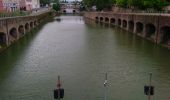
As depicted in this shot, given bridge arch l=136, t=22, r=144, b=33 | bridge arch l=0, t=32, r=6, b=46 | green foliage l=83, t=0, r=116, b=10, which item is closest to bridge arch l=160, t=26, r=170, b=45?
bridge arch l=136, t=22, r=144, b=33

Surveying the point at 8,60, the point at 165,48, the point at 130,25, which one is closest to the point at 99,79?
the point at 8,60

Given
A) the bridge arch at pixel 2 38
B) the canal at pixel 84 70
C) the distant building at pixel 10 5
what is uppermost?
the distant building at pixel 10 5

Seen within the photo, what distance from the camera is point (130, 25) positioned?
283 ft

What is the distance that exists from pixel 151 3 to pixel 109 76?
151 feet

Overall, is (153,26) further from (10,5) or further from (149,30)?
(10,5)

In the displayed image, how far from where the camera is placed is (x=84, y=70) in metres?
35.8

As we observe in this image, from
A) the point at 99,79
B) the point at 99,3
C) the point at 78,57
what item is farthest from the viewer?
the point at 99,3

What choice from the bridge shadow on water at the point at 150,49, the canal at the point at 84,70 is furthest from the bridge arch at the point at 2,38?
the bridge shadow on water at the point at 150,49

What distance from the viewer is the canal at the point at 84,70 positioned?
1089 inches

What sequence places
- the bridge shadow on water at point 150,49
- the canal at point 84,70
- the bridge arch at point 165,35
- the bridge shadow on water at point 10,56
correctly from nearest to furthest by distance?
the canal at point 84,70
the bridge shadow on water at point 10,56
the bridge shadow on water at point 150,49
the bridge arch at point 165,35

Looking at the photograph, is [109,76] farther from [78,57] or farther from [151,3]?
[151,3]

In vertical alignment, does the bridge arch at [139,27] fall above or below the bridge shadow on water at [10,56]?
above

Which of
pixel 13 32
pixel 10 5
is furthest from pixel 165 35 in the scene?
pixel 10 5

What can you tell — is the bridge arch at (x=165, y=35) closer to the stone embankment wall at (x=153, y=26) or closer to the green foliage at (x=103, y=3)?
the stone embankment wall at (x=153, y=26)
